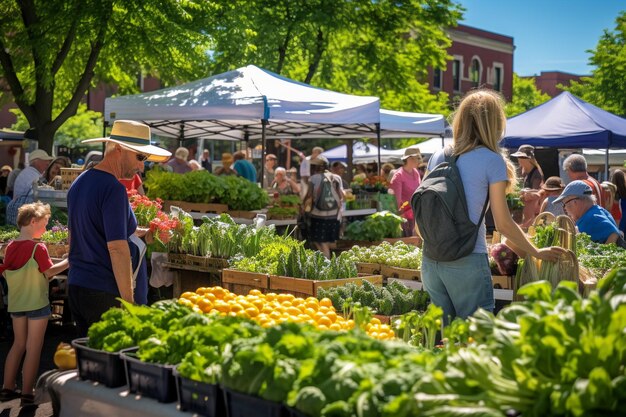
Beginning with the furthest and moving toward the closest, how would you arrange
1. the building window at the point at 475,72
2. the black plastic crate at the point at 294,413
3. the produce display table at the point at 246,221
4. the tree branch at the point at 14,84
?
1. the building window at the point at 475,72
2. the tree branch at the point at 14,84
3. the produce display table at the point at 246,221
4. the black plastic crate at the point at 294,413

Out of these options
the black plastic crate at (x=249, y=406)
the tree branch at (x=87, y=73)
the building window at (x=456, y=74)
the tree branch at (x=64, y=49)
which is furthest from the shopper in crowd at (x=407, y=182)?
the building window at (x=456, y=74)

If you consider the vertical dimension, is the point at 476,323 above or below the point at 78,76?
below

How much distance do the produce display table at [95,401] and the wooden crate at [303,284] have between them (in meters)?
2.92

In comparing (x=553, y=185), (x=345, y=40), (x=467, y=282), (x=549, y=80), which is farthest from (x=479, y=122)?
(x=549, y=80)

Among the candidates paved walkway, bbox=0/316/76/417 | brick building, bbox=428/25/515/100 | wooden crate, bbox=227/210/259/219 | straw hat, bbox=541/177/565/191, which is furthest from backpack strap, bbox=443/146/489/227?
brick building, bbox=428/25/515/100

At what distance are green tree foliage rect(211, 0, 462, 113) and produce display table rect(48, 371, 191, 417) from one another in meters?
14.5

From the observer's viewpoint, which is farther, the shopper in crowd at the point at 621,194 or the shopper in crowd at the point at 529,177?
the shopper in crowd at the point at 621,194

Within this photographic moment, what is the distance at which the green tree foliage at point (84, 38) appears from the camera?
15.3 meters

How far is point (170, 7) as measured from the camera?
15.8 meters

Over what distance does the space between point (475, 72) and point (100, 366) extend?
5495 cm

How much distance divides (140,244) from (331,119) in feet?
22.9

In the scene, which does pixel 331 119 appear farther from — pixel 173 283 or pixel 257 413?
pixel 257 413

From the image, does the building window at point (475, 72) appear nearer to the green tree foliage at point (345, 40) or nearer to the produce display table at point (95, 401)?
the green tree foliage at point (345, 40)

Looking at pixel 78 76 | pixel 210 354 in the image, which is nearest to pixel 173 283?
pixel 210 354
